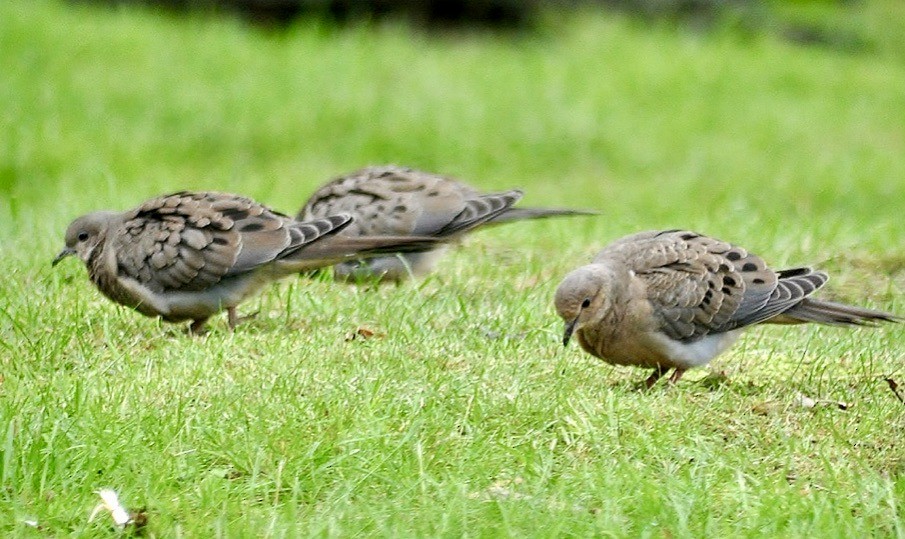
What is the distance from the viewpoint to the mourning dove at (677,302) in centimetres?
592

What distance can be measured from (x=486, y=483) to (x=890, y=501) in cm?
137

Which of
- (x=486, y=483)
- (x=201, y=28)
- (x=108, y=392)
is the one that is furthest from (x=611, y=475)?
(x=201, y=28)

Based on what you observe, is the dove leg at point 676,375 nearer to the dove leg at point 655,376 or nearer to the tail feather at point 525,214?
the dove leg at point 655,376

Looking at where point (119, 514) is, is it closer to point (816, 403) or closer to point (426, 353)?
point (426, 353)

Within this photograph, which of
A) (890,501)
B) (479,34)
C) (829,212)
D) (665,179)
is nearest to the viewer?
Answer: (890,501)

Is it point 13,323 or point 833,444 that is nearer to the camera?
point 833,444

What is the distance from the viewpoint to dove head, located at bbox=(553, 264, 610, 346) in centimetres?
579

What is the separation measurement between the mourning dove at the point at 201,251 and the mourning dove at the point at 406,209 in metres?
0.87

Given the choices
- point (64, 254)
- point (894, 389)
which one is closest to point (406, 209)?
point (64, 254)

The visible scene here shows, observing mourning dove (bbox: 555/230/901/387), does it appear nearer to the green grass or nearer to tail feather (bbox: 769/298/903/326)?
tail feather (bbox: 769/298/903/326)

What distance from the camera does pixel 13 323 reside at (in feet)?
20.0

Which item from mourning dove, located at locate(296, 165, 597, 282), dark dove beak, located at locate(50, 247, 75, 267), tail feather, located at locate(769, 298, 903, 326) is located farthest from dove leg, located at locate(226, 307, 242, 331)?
tail feather, located at locate(769, 298, 903, 326)

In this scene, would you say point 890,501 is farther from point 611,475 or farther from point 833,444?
point 611,475

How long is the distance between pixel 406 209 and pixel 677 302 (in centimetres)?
245
